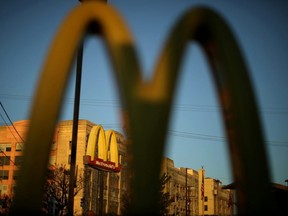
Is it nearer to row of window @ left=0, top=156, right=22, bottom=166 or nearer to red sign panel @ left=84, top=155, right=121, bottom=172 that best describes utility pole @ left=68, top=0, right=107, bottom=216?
red sign panel @ left=84, top=155, right=121, bottom=172

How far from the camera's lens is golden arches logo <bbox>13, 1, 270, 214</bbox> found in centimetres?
810

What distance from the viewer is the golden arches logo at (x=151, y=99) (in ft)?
26.6

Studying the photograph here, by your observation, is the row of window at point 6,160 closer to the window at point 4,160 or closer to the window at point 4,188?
the window at point 4,160

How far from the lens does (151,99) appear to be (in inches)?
331

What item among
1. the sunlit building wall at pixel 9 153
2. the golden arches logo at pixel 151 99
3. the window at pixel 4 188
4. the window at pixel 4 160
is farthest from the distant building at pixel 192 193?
the golden arches logo at pixel 151 99

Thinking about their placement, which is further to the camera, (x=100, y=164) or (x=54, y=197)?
(x=100, y=164)

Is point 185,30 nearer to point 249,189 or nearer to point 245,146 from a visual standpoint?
point 245,146

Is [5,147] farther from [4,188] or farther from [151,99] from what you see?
[151,99]

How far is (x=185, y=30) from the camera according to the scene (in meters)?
9.52

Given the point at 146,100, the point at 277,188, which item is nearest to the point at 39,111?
the point at 146,100

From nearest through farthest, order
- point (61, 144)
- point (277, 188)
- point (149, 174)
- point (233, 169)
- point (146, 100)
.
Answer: point (149, 174)
point (146, 100)
point (233, 169)
point (277, 188)
point (61, 144)

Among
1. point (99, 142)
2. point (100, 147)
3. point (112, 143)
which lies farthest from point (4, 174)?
point (99, 142)

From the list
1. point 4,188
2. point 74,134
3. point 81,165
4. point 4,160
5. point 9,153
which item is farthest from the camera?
point 9,153

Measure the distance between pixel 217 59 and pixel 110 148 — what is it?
30.9m
